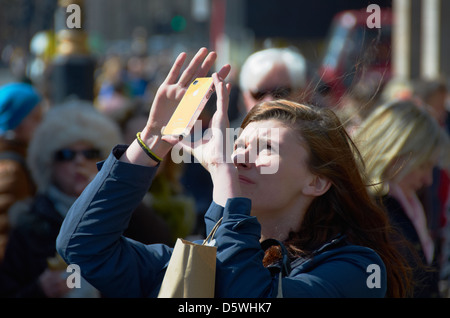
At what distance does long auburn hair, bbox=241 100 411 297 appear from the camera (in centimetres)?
206

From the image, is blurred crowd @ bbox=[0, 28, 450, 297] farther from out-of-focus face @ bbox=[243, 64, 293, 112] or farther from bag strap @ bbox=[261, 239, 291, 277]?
bag strap @ bbox=[261, 239, 291, 277]

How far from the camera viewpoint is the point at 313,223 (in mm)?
2105

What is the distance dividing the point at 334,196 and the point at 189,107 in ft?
A: 2.11

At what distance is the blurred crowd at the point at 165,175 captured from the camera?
10.1 feet

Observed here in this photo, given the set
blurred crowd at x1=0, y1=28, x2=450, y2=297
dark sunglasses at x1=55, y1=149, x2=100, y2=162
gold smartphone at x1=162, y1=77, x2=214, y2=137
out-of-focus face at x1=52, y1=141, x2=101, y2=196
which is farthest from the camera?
dark sunglasses at x1=55, y1=149, x2=100, y2=162

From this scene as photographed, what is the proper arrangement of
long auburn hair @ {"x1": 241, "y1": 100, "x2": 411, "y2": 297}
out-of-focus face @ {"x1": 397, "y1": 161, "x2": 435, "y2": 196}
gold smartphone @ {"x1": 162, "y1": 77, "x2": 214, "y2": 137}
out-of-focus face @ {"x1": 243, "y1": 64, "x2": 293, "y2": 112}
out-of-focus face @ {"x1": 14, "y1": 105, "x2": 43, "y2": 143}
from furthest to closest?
A: out-of-focus face @ {"x1": 14, "y1": 105, "x2": 43, "y2": 143} < out-of-focus face @ {"x1": 243, "y1": 64, "x2": 293, "y2": 112} < out-of-focus face @ {"x1": 397, "y1": 161, "x2": 435, "y2": 196} < long auburn hair @ {"x1": 241, "y1": 100, "x2": 411, "y2": 297} < gold smartphone @ {"x1": 162, "y1": 77, "x2": 214, "y2": 137}

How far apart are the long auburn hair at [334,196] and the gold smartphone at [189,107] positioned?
0.33 m

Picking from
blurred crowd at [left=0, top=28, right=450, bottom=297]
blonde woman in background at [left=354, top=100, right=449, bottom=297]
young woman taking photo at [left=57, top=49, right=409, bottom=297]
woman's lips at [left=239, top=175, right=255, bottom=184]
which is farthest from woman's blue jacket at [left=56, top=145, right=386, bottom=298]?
blonde woman in background at [left=354, top=100, right=449, bottom=297]

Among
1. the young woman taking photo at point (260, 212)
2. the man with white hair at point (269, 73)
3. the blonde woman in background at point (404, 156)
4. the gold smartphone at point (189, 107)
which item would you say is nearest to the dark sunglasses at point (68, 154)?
the man with white hair at point (269, 73)

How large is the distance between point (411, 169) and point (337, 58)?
1396 cm

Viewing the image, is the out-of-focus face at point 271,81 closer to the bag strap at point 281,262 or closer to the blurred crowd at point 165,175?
the blurred crowd at point 165,175

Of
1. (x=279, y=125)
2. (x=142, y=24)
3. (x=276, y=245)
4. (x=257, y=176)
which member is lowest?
(x=276, y=245)
